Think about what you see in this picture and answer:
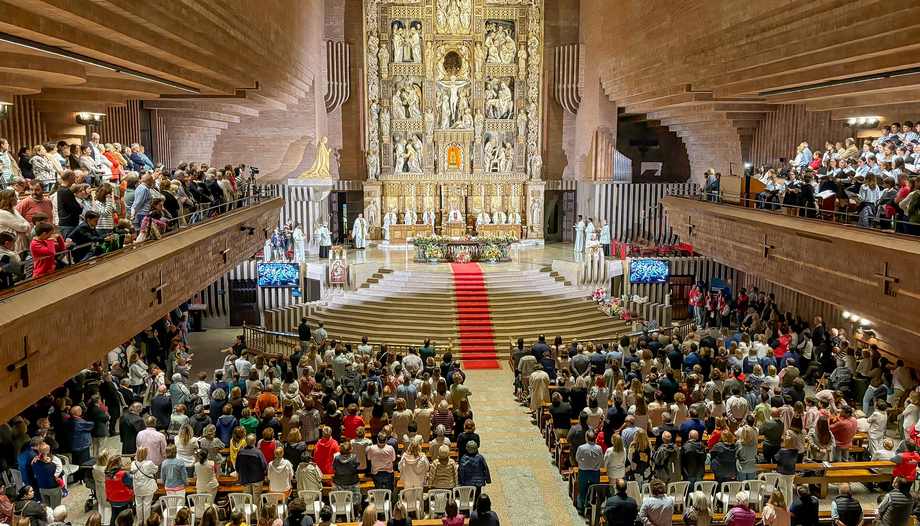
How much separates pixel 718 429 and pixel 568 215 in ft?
71.0

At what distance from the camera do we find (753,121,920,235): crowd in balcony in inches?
433

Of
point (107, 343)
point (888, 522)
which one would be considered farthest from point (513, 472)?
point (107, 343)

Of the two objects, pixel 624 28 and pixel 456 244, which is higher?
pixel 624 28

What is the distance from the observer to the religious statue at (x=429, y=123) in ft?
96.9

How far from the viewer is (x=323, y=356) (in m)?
14.9

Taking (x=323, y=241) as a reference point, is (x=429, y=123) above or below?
above

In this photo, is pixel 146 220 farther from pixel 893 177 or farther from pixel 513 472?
pixel 893 177

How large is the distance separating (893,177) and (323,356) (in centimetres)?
1017

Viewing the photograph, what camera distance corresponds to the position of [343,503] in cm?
900

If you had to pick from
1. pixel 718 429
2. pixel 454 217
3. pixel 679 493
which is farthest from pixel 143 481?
pixel 454 217

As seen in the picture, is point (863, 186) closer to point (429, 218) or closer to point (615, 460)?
point (615, 460)

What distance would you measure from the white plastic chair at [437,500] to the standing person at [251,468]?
1.97 m

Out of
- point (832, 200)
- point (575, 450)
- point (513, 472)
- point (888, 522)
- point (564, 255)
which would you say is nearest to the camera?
point (888, 522)

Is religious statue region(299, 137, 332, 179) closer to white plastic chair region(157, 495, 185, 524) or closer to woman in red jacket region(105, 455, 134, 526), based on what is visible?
woman in red jacket region(105, 455, 134, 526)
